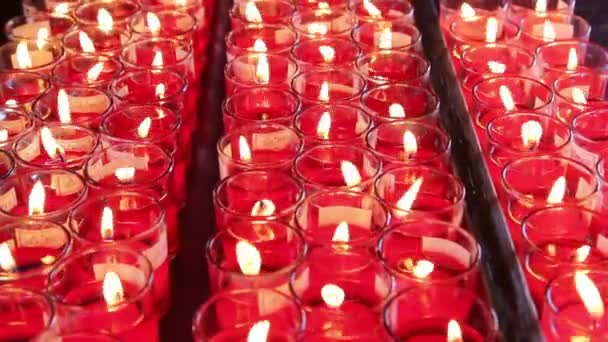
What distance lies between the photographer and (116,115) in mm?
1359

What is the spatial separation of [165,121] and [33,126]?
19cm

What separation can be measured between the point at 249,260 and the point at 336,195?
5.9 inches

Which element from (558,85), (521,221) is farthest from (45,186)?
(558,85)

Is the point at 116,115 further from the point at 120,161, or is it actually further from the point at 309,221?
the point at 309,221

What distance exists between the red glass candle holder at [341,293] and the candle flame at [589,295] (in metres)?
0.21

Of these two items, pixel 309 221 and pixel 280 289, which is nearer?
pixel 280 289

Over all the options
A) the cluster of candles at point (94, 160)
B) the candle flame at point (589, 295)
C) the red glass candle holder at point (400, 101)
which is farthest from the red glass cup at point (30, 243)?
the candle flame at point (589, 295)

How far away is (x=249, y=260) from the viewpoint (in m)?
1.08

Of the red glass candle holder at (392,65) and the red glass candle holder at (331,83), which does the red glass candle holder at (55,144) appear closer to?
the red glass candle holder at (331,83)

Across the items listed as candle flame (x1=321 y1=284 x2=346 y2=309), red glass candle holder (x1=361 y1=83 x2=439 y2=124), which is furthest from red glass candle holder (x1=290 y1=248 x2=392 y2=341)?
red glass candle holder (x1=361 y1=83 x2=439 y2=124)

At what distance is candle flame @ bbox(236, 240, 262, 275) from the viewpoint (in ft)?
3.52

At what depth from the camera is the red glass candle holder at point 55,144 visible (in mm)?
1304

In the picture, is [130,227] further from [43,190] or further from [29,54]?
[29,54]

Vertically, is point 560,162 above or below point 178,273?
above
